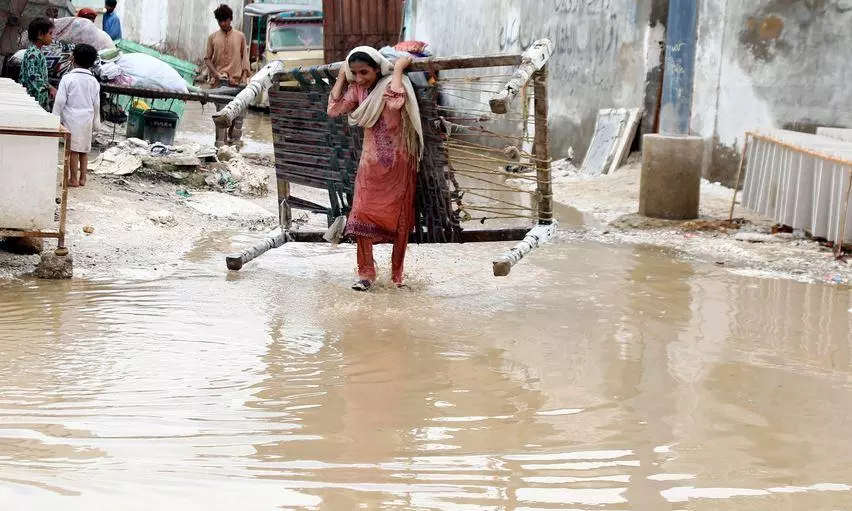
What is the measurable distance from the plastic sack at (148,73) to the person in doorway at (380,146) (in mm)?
5020

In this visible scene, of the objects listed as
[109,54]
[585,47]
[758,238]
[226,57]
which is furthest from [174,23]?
[758,238]

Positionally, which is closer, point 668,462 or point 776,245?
point 668,462

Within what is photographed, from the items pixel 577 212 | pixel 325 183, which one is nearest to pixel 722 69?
pixel 577 212

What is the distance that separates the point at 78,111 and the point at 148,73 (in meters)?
2.33

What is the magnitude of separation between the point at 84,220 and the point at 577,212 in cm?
462

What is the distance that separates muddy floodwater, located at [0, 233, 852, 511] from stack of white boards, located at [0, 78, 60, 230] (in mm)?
392

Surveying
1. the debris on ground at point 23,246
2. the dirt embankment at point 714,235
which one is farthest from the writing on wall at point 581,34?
the debris on ground at point 23,246

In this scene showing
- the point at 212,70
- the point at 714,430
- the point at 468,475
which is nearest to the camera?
the point at 468,475

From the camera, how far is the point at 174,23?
3028cm

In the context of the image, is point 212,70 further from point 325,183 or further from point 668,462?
point 668,462

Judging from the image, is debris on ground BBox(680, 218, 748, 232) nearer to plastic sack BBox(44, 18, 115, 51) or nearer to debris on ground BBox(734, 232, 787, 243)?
debris on ground BBox(734, 232, 787, 243)

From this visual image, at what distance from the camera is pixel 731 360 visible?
16.3 ft

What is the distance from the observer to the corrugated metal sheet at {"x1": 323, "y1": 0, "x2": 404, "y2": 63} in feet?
39.0

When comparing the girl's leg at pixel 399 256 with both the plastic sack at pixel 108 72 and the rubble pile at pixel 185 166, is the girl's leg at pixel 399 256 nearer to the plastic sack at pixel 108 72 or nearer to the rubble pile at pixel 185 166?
the rubble pile at pixel 185 166
